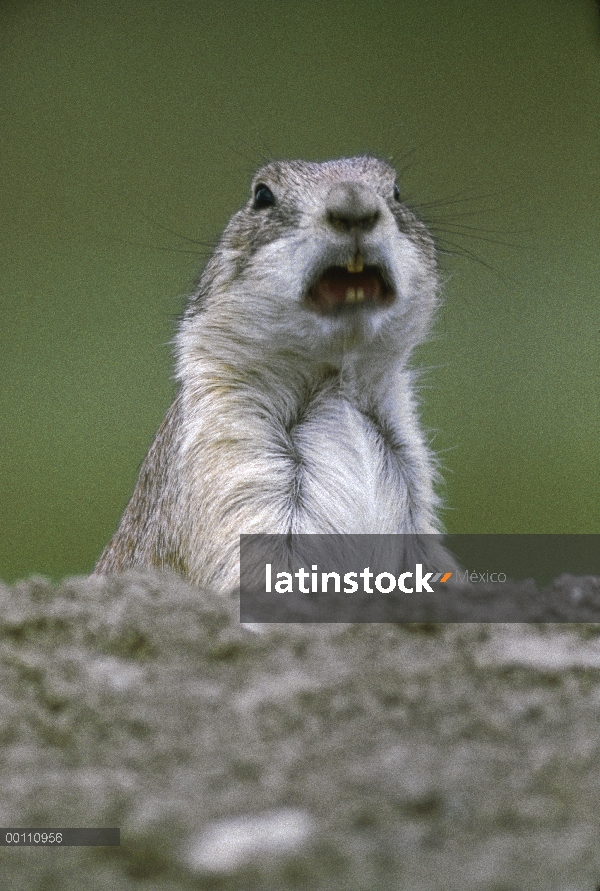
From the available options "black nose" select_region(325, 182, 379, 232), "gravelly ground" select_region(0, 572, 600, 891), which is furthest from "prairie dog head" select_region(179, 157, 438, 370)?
"gravelly ground" select_region(0, 572, 600, 891)

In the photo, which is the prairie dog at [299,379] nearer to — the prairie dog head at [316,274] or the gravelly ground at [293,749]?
the prairie dog head at [316,274]

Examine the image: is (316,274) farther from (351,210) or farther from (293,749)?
(293,749)

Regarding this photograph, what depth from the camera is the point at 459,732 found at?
1131 mm

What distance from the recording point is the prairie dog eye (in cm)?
233

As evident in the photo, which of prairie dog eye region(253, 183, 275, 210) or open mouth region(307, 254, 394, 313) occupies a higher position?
prairie dog eye region(253, 183, 275, 210)

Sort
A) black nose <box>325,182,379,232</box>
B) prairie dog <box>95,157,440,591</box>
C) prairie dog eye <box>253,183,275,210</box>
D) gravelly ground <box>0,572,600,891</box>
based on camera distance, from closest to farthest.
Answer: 1. gravelly ground <box>0,572,600,891</box>
2. black nose <box>325,182,379,232</box>
3. prairie dog <box>95,157,440,591</box>
4. prairie dog eye <box>253,183,275,210</box>

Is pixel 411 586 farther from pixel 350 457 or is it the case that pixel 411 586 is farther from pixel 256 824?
pixel 256 824

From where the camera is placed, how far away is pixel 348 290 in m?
2.02

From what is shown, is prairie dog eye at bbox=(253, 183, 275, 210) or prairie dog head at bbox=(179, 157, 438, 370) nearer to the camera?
prairie dog head at bbox=(179, 157, 438, 370)

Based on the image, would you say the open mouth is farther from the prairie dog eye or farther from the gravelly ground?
the gravelly ground

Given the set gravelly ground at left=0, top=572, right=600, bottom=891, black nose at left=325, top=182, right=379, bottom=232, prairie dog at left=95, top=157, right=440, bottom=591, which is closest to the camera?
gravelly ground at left=0, top=572, right=600, bottom=891

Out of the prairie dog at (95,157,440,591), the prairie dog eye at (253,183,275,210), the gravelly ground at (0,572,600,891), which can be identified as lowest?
the gravelly ground at (0,572,600,891)

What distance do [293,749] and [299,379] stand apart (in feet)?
3.99

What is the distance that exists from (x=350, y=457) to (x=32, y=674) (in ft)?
3.48
